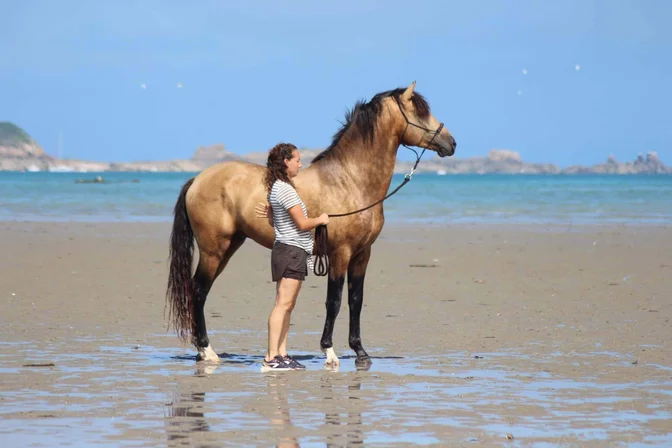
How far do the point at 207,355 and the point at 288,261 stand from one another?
1170 mm

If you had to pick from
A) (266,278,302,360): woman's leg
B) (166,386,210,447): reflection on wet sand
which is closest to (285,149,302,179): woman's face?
(266,278,302,360): woman's leg

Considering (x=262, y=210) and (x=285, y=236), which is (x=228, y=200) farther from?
(x=285, y=236)

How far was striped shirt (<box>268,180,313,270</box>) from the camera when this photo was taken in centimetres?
845

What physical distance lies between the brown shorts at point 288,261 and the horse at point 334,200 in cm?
45

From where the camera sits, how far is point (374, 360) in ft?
30.0

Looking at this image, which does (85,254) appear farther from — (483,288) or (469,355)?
(469,355)

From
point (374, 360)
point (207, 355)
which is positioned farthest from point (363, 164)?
point (207, 355)

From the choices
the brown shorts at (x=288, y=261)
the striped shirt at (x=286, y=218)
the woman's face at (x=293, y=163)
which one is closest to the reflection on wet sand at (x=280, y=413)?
the brown shorts at (x=288, y=261)

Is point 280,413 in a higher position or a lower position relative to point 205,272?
lower

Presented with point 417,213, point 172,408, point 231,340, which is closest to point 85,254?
point 231,340

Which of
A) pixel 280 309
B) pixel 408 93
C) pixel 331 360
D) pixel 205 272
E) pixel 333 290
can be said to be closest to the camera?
pixel 280 309

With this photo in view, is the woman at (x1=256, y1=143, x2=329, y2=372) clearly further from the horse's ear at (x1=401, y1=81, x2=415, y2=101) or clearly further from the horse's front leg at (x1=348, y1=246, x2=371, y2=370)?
the horse's ear at (x1=401, y1=81, x2=415, y2=101)

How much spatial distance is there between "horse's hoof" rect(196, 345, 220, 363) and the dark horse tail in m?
0.28

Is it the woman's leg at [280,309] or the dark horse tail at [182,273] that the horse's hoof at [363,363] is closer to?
the woman's leg at [280,309]
